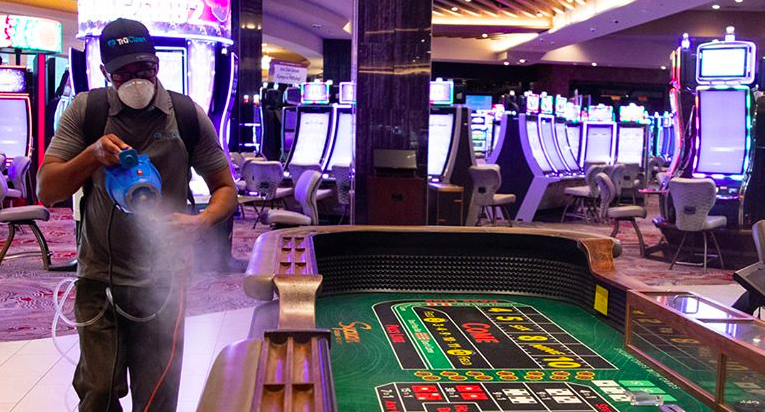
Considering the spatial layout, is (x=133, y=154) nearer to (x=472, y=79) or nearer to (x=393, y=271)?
(x=393, y=271)

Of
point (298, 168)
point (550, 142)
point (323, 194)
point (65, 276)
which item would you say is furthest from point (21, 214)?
point (550, 142)

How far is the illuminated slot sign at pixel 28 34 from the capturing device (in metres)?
11.0

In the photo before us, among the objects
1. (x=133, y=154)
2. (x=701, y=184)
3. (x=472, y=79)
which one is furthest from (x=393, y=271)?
(x=472, y=79)

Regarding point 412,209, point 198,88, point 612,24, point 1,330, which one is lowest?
point 1,330

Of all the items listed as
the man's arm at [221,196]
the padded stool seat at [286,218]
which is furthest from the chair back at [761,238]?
the padded stool seat at [286,218]

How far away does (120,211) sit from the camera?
1.99m

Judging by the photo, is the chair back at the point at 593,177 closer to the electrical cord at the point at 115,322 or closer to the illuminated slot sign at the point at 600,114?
the illuminated slot sign at the point at 600,114

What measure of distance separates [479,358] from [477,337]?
0.21m

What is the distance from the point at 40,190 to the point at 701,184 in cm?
606

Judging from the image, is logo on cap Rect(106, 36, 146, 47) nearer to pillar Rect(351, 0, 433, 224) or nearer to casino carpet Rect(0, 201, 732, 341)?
casino carpet Rect(0, 201, 732, 341)

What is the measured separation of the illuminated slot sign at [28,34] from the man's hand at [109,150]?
10428 millimetres

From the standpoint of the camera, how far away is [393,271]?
3170 mm

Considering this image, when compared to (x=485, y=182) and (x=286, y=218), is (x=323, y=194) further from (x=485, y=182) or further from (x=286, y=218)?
(x=286, y=218)

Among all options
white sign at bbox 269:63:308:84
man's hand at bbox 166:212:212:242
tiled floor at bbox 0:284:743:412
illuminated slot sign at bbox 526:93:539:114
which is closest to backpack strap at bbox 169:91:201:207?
man's hand at bbox 166:212:212:242
